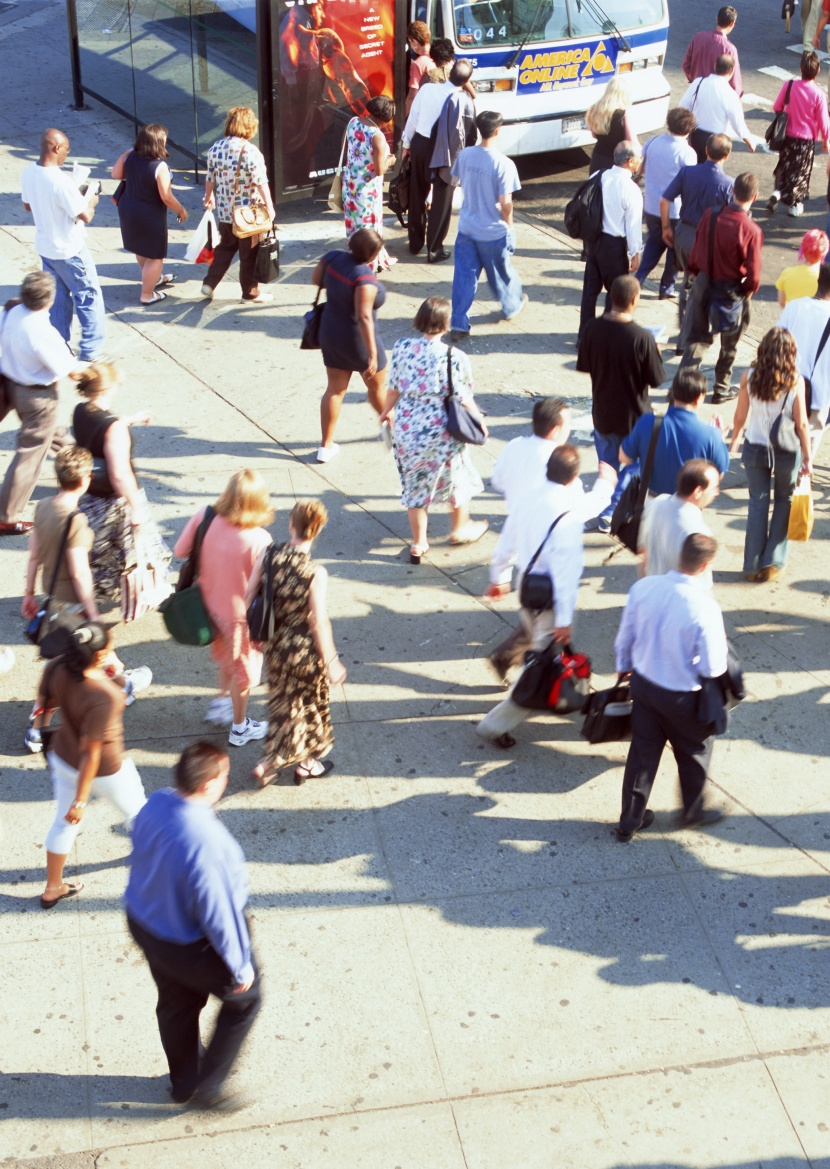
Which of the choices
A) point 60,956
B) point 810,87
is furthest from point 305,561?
point 810,87

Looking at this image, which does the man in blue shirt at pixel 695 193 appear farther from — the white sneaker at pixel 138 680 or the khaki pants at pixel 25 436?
the white sneaker at pixel 138 680

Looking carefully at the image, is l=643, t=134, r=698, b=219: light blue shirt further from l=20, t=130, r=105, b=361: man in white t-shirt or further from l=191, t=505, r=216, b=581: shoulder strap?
l=191, t=505, r=216, b=581: shoulder strap

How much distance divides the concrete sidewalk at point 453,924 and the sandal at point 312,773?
2.0 inches

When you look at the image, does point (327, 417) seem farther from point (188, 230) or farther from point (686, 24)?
point (686, 24)

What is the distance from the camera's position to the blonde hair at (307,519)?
574 centimetres

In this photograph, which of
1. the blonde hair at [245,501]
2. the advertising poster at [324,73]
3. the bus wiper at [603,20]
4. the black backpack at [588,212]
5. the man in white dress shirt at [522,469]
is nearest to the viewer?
the blonde hair at [245,501]

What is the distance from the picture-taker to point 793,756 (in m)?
6.69

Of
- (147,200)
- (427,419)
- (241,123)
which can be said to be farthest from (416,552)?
(147,200)

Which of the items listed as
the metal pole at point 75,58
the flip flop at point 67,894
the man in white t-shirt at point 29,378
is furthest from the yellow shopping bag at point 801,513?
the metal pole at point 75,58

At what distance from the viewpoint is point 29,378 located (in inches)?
300

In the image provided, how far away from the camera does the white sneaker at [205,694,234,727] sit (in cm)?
670

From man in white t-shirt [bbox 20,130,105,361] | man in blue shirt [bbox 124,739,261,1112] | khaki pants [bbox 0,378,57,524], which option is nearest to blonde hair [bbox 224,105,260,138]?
man in white t-shirt [bbox 20,130,105,361]

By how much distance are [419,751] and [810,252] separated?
4.06 metres

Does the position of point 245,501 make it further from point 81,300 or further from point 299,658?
point 81,300
